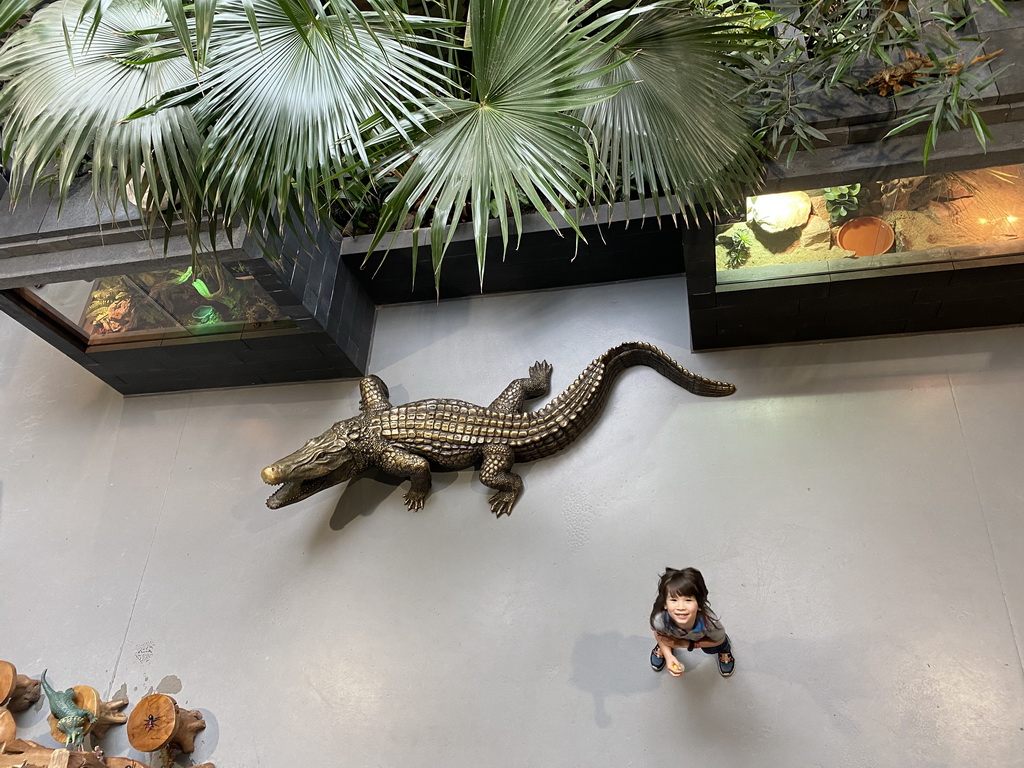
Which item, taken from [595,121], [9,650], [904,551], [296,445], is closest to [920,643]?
[904,551]

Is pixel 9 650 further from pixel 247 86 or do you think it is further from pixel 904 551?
pixel 904 551

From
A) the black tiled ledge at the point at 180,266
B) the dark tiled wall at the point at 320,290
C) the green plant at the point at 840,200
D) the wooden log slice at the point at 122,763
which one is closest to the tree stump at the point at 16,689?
the wooden log slice at the point at 122,763

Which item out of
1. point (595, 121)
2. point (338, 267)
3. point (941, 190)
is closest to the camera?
point (595, 121)

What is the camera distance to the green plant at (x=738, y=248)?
2941 mm

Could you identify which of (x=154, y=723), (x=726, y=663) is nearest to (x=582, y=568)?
(x=726, y=663)

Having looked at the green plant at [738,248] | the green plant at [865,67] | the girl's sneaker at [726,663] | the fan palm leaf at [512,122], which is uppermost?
the fan palm leaf at [512,122]

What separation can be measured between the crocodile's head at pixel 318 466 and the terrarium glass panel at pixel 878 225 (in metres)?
1.78

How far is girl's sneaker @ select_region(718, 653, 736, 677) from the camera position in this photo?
2.72 meters

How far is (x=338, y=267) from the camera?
3672 mm

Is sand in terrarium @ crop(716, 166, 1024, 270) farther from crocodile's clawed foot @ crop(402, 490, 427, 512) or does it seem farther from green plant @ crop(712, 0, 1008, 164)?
crocodile's clawed foot @ crop(402, 490, 427, 512)

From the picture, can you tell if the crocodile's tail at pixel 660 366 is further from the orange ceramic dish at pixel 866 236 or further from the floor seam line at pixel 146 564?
the floor seam line at pixel 146 564

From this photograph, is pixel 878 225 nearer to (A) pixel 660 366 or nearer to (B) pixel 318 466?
(A) pixel 660 366

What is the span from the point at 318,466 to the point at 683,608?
67.5 inches

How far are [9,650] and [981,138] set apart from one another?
14.0 ft
